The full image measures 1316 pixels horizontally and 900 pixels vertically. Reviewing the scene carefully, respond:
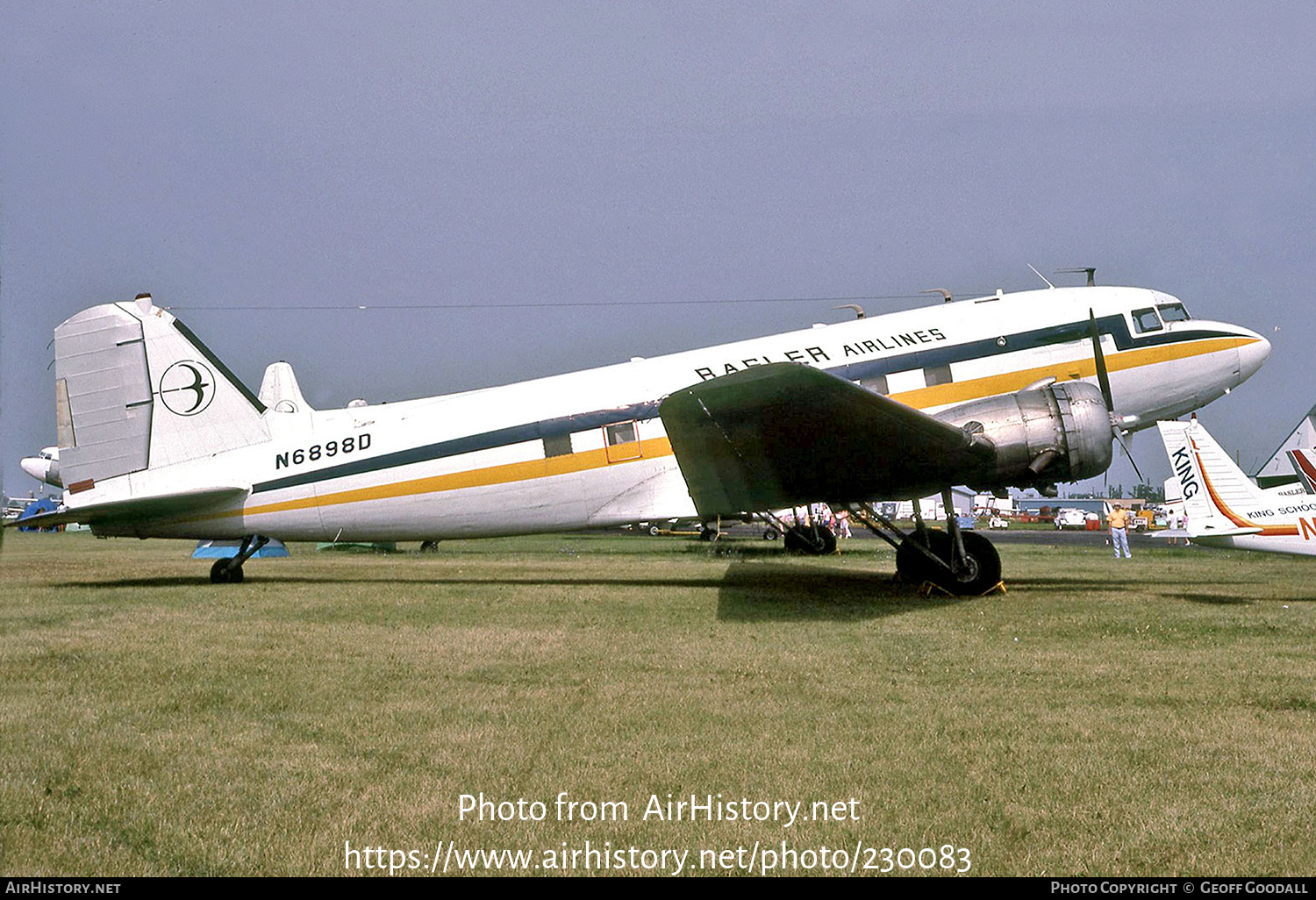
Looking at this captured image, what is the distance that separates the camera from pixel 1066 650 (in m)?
7.62

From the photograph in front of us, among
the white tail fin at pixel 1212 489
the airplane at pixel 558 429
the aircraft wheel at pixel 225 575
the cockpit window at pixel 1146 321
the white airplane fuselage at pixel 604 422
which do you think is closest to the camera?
the white tail fin at pixel 1212 489

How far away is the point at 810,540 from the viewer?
21.7 metres

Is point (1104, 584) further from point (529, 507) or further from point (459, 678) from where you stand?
point (459, 678)

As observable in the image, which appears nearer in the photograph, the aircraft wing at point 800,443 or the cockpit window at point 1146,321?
the aircraft wing at point 800,443

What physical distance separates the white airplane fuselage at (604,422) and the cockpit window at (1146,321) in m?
0.03

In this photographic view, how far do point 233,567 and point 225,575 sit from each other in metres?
0.15

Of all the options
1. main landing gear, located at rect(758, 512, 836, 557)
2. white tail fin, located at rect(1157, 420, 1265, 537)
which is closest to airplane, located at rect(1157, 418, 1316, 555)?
white tail fin, located at rect(1157, 420, 1265, 537)

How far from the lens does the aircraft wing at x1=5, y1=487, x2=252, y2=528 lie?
12125 millimetres

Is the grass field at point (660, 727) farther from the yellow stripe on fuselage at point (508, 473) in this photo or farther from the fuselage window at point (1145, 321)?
the fuselage window at point (1145, 321)

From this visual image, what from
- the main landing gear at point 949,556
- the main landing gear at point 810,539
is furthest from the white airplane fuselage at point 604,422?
the main landing gear at point 810,539

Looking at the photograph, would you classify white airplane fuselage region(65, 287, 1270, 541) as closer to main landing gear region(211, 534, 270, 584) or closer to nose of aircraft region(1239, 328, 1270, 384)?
nose of aircraft region(1239, 328, 1270, 384)

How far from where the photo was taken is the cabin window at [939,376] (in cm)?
1169

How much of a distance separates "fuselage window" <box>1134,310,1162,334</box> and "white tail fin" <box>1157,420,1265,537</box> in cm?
124

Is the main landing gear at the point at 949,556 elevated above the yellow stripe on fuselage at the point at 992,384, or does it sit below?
below
